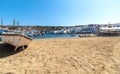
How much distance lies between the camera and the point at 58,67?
A: 31.6ft

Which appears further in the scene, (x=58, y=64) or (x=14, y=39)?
(x=14, y=39)

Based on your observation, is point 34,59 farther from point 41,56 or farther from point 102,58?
point 102,58

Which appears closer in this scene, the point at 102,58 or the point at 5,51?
the point at 102,58

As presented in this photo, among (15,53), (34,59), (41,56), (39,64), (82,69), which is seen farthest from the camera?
(15,53)

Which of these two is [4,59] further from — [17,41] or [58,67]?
[58,67]

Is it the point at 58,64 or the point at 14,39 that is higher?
the point at 14,39

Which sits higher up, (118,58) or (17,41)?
(17,41)

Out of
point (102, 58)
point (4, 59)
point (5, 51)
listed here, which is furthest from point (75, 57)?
point (5, 51)

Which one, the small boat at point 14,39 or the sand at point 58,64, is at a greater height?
the small boat at point 14,39

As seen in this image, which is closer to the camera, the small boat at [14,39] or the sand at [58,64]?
the sand at [58,64]

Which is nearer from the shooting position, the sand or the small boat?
the sand

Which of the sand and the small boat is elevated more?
the small boat

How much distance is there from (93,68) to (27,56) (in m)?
4.32

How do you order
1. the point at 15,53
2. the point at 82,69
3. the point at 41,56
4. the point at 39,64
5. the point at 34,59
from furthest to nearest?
1. the point at 15,53
2. the point at 41,56
3. the point at 34,59
4. the point at 39,64
5. the point at 82,69
